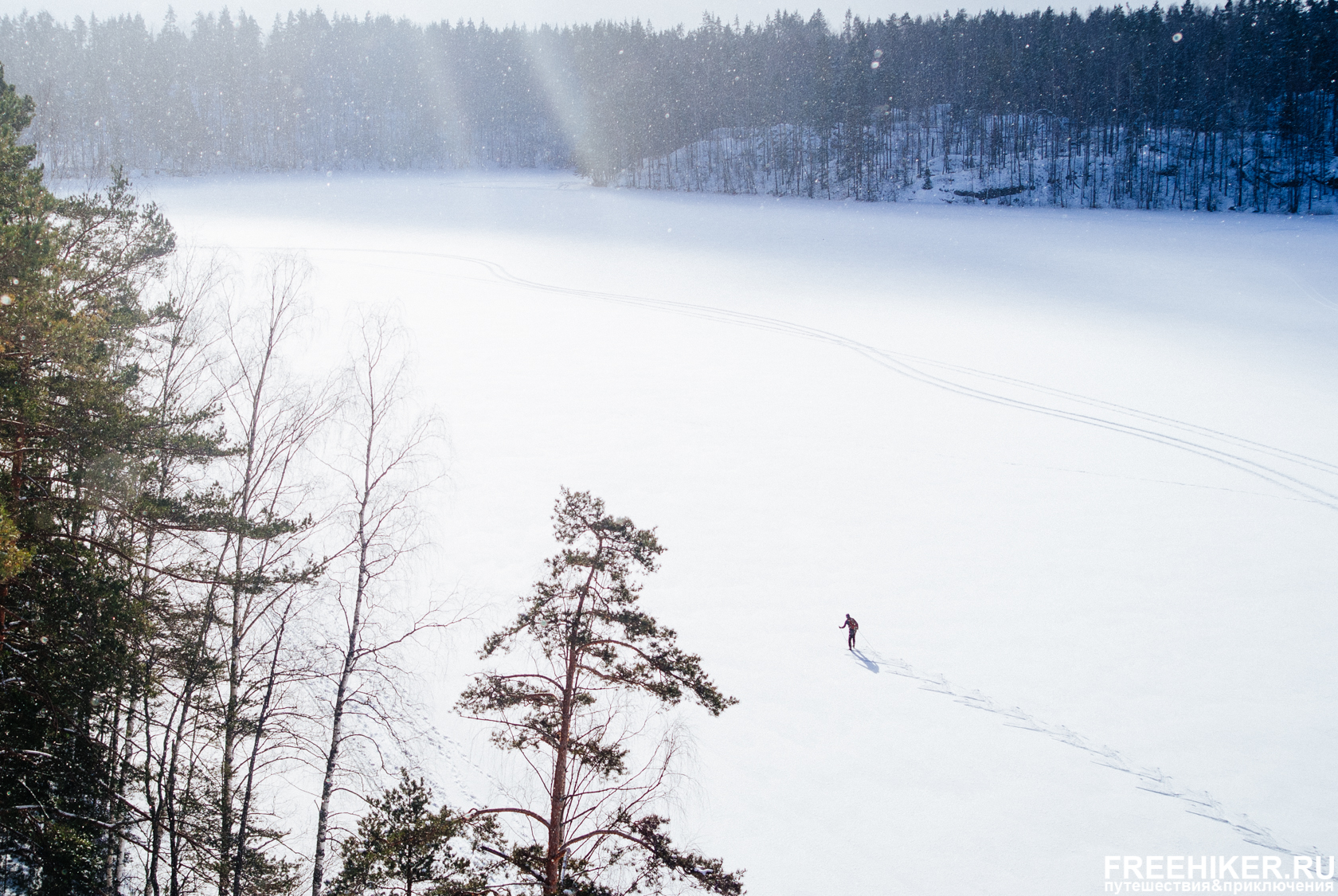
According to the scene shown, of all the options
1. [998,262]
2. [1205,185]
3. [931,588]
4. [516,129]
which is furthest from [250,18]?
[931,588]

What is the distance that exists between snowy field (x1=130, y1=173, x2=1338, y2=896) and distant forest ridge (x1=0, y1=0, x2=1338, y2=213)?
3954 cm

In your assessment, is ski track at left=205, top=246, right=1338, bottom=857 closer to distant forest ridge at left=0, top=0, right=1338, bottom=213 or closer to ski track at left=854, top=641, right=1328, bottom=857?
ski track at left=854, top=641, right=1328, bottom=857

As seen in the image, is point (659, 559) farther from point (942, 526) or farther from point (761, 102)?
point (761, 102)

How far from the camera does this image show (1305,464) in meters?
21.0

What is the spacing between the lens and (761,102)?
92.0 meters

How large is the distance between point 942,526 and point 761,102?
8720 cm

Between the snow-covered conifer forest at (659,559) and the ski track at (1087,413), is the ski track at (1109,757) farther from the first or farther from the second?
the ski track at (1087,413)

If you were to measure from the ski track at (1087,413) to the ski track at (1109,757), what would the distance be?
12996 mm

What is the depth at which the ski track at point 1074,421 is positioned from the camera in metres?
10.6

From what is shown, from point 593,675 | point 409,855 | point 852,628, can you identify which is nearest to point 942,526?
point 852,628

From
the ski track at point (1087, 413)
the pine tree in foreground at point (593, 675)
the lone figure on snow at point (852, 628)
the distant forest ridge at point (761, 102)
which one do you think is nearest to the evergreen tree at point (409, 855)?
the pine tree in foreground at point (593, 675)

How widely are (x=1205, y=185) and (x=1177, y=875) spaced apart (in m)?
83.6

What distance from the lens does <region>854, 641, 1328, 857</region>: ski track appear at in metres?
9.96

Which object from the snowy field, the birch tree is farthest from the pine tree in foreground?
the snowy field
